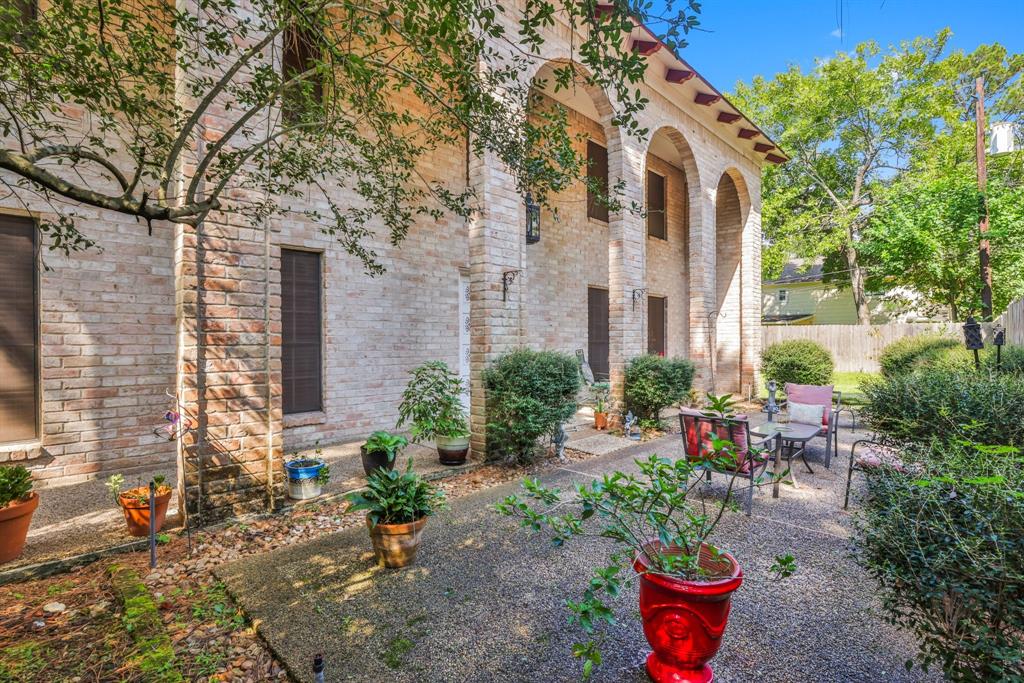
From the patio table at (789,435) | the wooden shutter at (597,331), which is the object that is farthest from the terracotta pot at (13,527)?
the wooden shutter at (597,331)

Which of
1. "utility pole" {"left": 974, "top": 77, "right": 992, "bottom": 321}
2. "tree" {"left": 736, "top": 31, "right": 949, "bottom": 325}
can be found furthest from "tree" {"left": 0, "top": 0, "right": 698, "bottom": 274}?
"tree" {"left": 736, "top": 31, "right": 949, "bottom": 325}

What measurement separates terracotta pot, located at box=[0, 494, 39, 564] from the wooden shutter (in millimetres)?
8817

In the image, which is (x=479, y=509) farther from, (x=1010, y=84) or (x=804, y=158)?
(x=1010, y=84)

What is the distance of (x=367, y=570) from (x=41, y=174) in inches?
110

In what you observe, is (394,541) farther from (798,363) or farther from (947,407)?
(798,363)

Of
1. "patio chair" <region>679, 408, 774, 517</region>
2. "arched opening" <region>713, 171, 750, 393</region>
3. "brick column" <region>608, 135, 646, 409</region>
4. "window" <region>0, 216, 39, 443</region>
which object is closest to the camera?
"patio chair" <region>679, 408, 774, 517</region>

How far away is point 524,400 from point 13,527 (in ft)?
13.8

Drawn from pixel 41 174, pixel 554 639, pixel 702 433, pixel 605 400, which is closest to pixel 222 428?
pixel 41 174

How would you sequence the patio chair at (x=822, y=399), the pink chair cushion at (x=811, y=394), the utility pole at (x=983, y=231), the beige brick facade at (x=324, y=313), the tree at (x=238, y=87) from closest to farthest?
the tree at (x=238, y=87), the beige brick facade at (x=324, y=313), the patio chair at (x=822, y=399), the pink chair cushion at (x=811, y=394), the utility pole at (x=983, y=231)

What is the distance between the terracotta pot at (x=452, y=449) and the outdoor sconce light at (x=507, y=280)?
1.85m

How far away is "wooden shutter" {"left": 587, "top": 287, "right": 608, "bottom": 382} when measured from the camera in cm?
1046

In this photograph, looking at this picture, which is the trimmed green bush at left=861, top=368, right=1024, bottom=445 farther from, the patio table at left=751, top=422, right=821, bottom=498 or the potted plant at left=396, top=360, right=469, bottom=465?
the potted plant at left=396, top=360, right=469, bottom=465

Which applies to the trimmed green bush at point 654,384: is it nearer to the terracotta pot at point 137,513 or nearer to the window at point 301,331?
the window at point 301,331

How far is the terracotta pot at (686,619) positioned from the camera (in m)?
1.94
